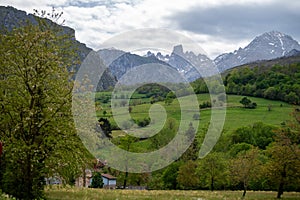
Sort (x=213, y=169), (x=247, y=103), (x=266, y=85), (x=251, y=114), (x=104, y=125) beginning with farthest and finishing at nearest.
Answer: (x=266, y=85)
(x=247, y=103)
(x=251, y=114)
(x=213, y=169)
(x=104, y=125)

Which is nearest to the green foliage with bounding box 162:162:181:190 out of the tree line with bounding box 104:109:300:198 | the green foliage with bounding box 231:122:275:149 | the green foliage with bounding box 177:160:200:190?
the tree line with bounding box 104:109:300:198

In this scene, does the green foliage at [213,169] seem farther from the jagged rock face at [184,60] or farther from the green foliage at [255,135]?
the green foliage at [255,135]

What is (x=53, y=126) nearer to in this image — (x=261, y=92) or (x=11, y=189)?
(x=11, y=189)

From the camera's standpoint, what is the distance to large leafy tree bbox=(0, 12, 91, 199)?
60.0 feet

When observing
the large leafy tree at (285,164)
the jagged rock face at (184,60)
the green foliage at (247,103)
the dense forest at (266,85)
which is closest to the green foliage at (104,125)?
the jagged rock face at (184,60)

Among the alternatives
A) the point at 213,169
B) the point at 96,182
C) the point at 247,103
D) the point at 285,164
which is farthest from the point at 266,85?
the point at 285,164

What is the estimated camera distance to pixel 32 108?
18.4m

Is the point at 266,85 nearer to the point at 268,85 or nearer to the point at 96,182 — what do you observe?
the point at 268,85

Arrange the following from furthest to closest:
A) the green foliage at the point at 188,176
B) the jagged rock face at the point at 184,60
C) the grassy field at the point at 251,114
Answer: the grassy field at the point at 251,114, the green foliage at the point at 188,176, the jagged rock face at the point at 184,60

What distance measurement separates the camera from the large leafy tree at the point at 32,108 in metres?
18.3

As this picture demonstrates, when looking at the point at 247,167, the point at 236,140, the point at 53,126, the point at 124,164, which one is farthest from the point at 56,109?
the point at 236,140

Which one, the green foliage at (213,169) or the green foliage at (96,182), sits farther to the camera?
the green foliage at (96,182)

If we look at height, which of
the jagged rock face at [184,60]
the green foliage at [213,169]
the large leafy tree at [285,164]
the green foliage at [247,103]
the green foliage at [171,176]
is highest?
the green foliage at [247,103]

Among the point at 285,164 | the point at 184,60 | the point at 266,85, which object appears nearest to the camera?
the point at 184,60
